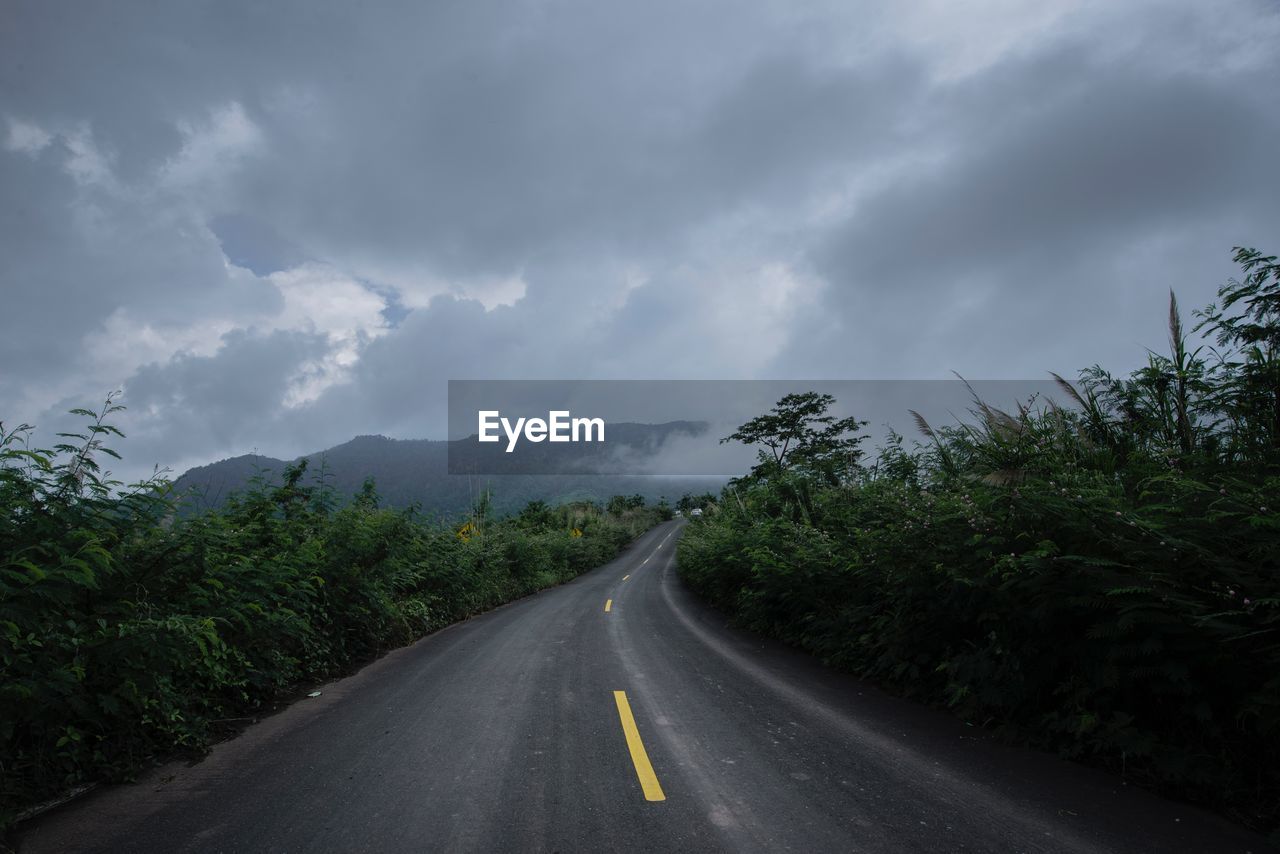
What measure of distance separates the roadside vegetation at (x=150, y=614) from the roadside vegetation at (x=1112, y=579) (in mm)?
6925

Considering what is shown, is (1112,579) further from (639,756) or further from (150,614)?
(150,614)

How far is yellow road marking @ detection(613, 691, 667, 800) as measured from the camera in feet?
12.3

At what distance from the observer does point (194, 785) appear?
400 cm

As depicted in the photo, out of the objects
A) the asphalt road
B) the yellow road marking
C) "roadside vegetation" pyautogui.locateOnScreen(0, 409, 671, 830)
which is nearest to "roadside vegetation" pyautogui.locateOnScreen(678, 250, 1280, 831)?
the asphalt road

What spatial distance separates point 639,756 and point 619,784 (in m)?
0.54

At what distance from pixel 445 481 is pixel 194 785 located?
86988 millimetres

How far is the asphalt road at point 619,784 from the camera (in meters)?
3.22

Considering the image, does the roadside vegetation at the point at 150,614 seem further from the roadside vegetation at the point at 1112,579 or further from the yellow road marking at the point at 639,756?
the roadside vegetation at the point at 1112,579

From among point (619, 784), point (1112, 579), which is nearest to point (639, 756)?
point (619, 784)

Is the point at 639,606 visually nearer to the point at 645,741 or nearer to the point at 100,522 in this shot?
the point at 645,741

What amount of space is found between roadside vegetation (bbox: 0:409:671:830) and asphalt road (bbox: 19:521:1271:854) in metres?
0.45

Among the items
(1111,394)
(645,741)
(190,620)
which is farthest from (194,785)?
(1111,394)

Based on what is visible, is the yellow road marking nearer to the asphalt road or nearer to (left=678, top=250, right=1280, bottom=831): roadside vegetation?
the asphalt road

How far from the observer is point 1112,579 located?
4234 mm
